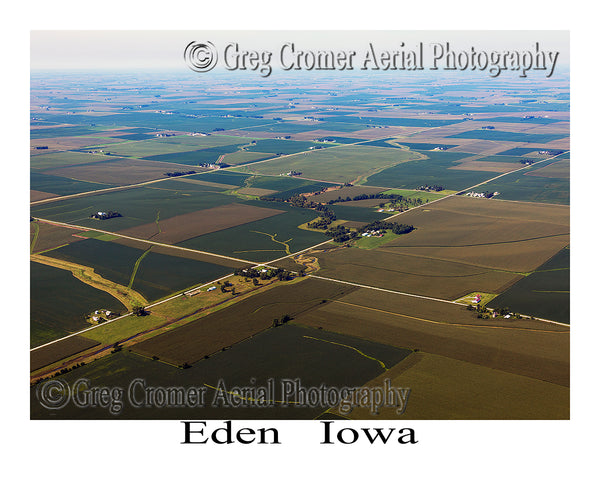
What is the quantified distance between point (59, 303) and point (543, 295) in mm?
50574

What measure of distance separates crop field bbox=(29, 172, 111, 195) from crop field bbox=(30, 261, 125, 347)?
51.3 m

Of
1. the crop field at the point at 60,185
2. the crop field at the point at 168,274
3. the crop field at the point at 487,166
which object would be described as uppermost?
the crop field at the point at 487,166

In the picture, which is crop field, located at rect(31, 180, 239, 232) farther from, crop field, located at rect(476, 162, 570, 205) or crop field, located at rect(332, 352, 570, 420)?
crop field, located at rect(332, 352, 570, 420)

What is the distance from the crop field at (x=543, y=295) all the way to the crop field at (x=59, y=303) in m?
40.2

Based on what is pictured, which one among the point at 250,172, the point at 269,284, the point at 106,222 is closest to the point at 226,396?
the point at 269,284

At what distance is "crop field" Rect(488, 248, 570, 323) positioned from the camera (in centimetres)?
6078

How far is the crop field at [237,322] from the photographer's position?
54.0m

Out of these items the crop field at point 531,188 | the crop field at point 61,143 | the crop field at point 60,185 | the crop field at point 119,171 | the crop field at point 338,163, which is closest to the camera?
the crop field at point 531,188

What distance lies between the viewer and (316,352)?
53156 millimetres

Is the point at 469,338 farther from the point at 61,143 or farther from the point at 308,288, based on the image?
the point at 61,143

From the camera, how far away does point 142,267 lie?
7544 cm

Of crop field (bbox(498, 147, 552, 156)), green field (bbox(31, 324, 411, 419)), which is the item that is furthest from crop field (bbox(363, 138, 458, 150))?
green field (bbox(31, 324, 411, 419))

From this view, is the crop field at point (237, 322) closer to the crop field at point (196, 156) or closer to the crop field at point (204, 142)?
the crop field at point (196, 156)

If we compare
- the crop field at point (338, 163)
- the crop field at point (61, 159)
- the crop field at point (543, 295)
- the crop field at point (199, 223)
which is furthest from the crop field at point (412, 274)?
the crop field at point (61, 159)
